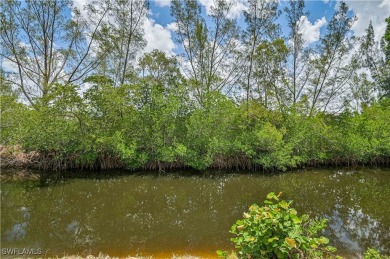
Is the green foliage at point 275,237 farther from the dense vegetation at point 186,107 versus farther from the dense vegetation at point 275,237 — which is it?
the dense vegetation at point 186,107

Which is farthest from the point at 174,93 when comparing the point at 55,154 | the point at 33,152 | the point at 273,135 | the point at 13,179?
the point at 13,179

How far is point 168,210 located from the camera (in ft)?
25.8

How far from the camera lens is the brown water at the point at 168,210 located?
553 cm

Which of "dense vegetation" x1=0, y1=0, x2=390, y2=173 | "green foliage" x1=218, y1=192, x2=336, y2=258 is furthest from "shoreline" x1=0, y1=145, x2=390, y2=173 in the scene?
"green foliage" x1=218, y1=192, x2=336, y2=258

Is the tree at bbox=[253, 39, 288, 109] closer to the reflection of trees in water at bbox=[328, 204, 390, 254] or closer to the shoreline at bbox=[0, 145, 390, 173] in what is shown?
the shoreline at bbox=[0, 145, 390, 173]

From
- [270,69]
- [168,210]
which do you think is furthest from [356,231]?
[270,69]

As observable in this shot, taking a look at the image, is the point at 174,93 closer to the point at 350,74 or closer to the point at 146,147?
the point at 146,147

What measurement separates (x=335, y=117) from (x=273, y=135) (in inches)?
290

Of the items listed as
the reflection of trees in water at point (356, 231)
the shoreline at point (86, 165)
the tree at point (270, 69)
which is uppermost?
the tree at point (270, 69)

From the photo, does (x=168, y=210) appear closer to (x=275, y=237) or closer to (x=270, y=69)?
(x=275, y=237)

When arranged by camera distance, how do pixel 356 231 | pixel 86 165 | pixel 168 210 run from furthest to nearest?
pixel 86 165
pixel 168 210
pixel 356 231

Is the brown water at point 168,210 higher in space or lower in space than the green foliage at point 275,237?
lower

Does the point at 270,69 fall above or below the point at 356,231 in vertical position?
above

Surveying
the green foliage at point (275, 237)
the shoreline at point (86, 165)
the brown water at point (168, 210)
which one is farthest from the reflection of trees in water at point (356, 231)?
the shoreline at point (86, 165)
